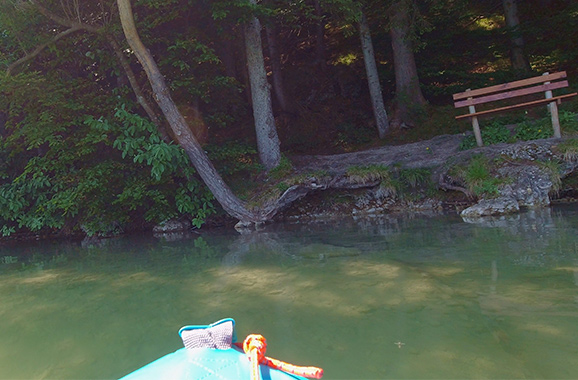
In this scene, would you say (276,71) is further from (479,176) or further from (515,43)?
(479,176)

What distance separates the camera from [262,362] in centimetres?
232

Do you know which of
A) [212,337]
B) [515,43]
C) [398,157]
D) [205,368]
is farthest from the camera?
[515,43]

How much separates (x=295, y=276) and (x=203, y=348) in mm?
2856

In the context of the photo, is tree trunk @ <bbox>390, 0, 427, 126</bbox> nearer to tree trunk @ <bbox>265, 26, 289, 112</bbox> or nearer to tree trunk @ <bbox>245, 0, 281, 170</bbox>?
tree trunk @ <bbox>265, 26, 289, 112</bbox>

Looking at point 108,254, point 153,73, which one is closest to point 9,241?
point 108,254

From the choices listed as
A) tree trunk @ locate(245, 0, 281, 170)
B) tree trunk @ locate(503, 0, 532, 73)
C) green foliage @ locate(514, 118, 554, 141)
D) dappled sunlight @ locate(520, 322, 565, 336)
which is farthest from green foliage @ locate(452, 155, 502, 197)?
tree trunk @ locate(503, 0, 532, 73)

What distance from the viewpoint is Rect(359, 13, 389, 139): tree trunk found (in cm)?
1379

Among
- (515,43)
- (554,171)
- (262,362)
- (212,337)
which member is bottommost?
(554,171)

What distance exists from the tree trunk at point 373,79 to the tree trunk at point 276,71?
3358mm

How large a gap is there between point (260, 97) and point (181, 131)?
245 cm

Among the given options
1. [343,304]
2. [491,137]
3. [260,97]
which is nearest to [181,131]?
[260,97]

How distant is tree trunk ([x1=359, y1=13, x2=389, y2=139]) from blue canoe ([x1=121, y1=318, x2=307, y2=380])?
499 inches

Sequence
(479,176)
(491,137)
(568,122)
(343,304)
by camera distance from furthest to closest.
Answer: (491,137) → (568,122) → (479,176) → (343,304)

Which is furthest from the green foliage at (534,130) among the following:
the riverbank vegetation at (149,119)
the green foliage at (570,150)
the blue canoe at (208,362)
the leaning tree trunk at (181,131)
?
the blue canoe at (208,362)
